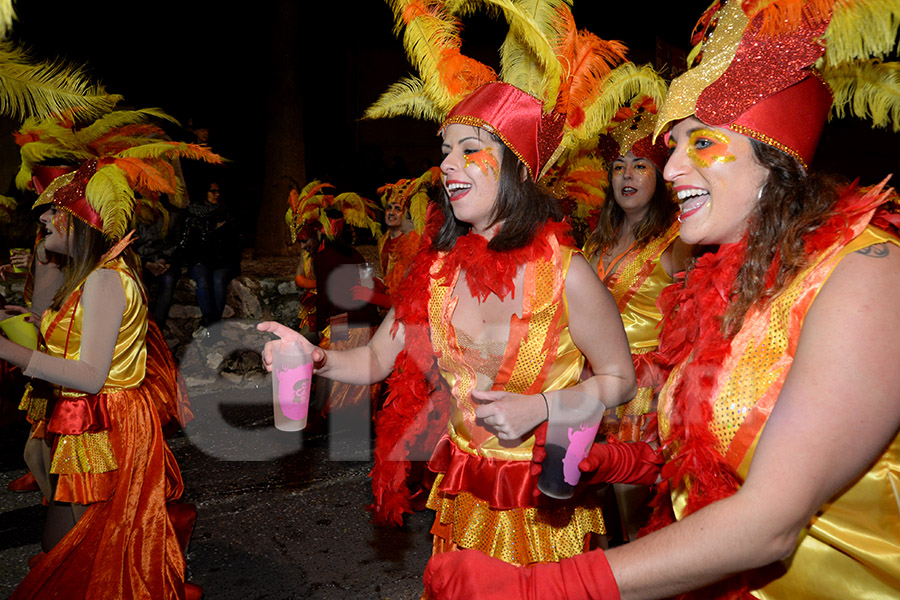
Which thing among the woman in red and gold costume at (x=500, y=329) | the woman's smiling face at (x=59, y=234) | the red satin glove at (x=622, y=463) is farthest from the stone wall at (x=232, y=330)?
the red satin glove at (x=622, y=463)

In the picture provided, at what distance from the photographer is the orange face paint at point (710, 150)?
1.32 metres

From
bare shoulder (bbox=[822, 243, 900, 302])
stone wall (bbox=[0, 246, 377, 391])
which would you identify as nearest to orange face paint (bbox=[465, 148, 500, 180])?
bare shoulder (bbox=[822, 243, 900, 302])

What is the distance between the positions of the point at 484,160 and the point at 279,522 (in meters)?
2.80

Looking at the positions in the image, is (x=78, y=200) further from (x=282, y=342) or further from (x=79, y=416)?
(x=282, y=342)

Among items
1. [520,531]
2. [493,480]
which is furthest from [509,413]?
[520,531]

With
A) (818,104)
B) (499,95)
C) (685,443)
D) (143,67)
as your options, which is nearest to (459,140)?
(499,95)

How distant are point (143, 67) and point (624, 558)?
526 inches

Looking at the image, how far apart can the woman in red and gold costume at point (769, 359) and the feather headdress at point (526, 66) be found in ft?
2.56

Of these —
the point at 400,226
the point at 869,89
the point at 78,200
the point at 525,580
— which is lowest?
the point at 525,580

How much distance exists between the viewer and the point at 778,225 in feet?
4.08

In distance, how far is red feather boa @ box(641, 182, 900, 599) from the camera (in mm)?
1143

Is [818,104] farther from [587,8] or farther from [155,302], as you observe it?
[587,8]

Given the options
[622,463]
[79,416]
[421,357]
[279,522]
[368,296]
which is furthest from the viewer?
[368,296]

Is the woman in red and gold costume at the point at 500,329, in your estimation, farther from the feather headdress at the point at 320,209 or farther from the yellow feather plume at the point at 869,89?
the feather headdress at the point at 320,209
